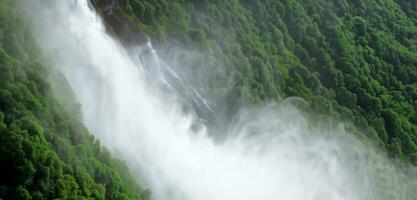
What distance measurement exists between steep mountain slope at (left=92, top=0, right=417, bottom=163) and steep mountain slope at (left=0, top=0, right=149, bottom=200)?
1149 cm

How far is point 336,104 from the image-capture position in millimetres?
100625

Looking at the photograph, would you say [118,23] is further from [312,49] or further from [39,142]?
[312,49]

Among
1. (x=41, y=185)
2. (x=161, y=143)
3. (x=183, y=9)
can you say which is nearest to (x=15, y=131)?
(x=41, y=185)

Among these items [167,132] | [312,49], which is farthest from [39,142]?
[312,49]

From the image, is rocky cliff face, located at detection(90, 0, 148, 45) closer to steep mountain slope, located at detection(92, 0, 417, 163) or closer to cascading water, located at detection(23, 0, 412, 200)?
steep mountain slope, located at detection(92, 0, 417, 163)

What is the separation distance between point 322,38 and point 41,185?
61111 mm

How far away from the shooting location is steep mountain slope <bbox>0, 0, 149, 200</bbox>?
53.1 m

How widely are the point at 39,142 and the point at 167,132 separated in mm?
18961

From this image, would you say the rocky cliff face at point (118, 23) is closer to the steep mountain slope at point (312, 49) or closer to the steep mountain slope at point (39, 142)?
the steep mountain slope at point (312, 49)

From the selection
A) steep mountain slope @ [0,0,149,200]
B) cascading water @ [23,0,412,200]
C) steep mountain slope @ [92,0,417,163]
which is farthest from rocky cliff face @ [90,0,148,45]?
steep mountain slope @ [0,0,149,200]

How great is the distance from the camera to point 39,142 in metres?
54.6

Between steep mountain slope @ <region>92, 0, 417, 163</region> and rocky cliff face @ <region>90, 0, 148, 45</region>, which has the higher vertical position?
rocky cliff face @ <region>90, 0, 148, 45</region>

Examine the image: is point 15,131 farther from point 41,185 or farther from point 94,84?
point 94,84

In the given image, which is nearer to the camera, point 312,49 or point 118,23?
point 118,23
